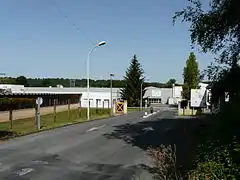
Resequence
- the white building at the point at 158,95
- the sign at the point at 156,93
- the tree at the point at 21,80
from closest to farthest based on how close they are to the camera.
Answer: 1. the white building at the point at 158,95
2. the sign at the point at 156,93
3. the tree at the point at 21,80

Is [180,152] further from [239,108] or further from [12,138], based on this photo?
[12,138]

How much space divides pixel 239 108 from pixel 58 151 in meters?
9.08

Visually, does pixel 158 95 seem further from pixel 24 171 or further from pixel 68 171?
pixel 24 171

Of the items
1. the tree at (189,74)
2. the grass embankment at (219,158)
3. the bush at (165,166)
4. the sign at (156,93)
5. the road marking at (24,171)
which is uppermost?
the tree at (189,74)

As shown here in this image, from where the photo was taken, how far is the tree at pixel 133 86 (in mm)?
103812

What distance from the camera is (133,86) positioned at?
341ft

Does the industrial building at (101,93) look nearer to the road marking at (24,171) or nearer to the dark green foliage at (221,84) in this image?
the dark green foliage at (221,84)

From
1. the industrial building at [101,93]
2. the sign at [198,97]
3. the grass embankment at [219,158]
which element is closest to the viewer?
the grass embankment at [219,158]

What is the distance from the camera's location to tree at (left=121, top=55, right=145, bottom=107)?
104 m

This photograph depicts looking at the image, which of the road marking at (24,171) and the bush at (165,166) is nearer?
the bush at (165,166)

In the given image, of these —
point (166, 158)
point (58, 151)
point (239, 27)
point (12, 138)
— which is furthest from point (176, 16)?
point (12, 138)

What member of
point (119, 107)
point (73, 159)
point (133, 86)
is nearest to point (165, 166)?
point (73, 159)

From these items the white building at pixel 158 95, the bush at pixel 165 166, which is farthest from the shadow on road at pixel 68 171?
the white building at pixel 158 95

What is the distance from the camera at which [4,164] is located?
14.2 meters
